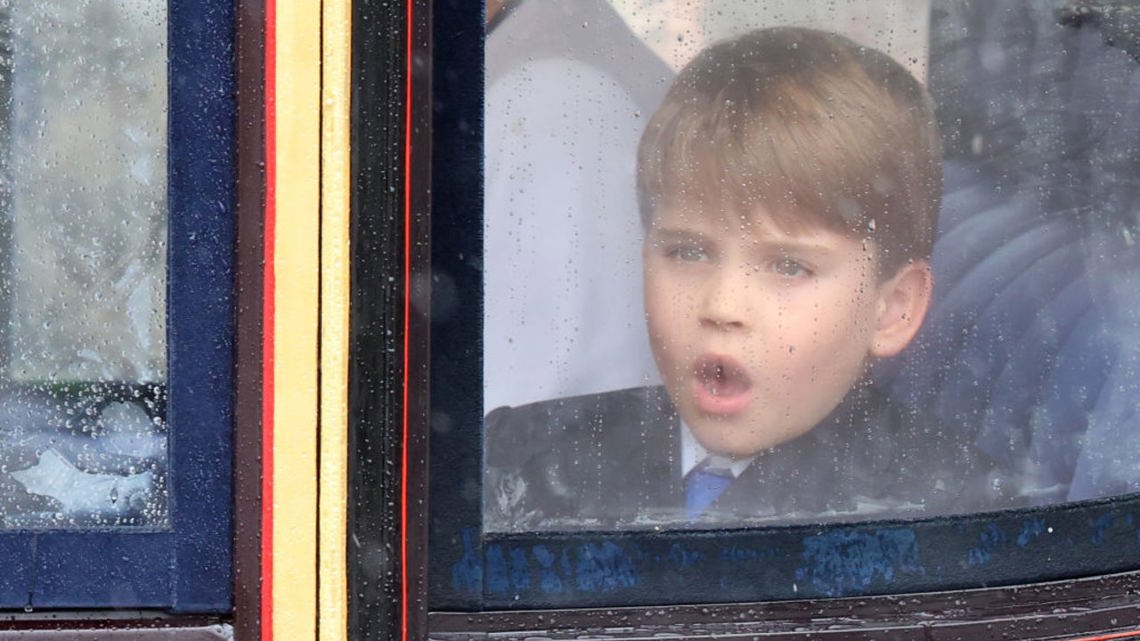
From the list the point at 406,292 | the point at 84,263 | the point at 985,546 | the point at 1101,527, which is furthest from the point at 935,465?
the point at 84,263

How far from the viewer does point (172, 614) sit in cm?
151

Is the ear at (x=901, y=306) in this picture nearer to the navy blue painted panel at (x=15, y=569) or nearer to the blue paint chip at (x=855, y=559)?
the blue paint chip at (x=855, y=559)

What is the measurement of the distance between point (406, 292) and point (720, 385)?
367mm

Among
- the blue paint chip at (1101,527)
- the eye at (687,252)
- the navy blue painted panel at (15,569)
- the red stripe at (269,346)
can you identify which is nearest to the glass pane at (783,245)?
the eye at (687,252)

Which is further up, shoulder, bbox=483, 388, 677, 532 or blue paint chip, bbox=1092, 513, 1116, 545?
shoulder, bbox=483, 388, 677, 532

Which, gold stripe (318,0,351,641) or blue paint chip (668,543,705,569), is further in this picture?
blue paint chip (668,543,705,569)

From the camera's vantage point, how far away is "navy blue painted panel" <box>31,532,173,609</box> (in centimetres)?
150

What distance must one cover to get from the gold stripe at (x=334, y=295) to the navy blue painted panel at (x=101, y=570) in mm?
180

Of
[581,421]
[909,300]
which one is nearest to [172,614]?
[581,421]

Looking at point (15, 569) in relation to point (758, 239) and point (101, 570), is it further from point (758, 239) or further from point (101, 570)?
point (758, 239)

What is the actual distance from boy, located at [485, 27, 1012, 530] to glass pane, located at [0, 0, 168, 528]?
1.29ft

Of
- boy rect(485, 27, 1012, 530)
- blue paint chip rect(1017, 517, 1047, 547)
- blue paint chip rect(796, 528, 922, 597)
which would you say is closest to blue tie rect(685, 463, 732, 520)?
boy rect(485, 27, 1012, 530)

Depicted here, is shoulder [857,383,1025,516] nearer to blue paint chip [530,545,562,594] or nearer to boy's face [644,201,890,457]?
boy's face [644,201,890,457]

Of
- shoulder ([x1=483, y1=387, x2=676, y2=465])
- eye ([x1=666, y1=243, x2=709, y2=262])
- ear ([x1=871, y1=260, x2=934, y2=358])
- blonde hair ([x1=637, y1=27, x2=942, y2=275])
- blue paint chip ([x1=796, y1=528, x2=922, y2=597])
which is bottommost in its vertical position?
blue paint chip ([x1=796, y1=528, x2=922, y2=597])
